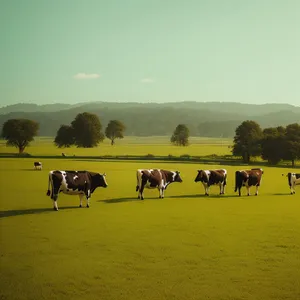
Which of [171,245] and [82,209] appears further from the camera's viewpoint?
[82,209]

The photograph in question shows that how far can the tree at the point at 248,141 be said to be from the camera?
77188 mm

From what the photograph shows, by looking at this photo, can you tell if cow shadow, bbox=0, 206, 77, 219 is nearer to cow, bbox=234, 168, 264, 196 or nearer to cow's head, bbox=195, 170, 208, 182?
cow's head, bbox=195, 170, 208, 182

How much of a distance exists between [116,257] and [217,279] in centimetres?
348

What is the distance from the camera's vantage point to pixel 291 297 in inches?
373

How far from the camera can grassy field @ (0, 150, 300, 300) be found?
392 inches

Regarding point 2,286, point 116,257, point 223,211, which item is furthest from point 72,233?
point 223,211

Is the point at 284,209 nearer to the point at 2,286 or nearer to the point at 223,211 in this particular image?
the point at 223,211

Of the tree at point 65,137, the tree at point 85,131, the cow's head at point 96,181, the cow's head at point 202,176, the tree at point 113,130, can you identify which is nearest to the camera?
the cow's head at point 96,181

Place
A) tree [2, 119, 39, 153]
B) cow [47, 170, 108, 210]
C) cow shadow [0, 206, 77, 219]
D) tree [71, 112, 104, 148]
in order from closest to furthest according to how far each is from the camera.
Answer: cow shadow [0, 206, 77, 219]
cow [47, 170, 108, 210]
tree [2, 119, 39, 153]
tree [71, 112, 104, 148]

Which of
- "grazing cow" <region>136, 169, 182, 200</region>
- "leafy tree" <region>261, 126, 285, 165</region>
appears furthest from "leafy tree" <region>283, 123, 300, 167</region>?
"grazing cow" <region>136, 169, 182, 200</region>

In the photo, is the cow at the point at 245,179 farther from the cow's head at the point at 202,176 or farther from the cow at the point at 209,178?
the cow's head at the point at 202,176

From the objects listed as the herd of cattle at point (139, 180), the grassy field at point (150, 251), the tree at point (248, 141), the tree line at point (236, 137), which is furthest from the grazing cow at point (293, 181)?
the tree at point (248, 141)

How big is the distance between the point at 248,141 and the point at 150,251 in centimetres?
6922

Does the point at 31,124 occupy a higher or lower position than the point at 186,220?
higher
